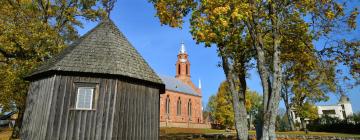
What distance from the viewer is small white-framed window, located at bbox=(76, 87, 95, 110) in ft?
41.3

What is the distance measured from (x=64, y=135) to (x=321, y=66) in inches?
528

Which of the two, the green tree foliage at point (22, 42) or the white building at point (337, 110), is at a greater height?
the green tree foliage at point (22, 42)

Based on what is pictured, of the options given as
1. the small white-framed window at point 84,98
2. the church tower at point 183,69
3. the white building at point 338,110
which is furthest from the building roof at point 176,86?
the small white-framed window at point 84,98

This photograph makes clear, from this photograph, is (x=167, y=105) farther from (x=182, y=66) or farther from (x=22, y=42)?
(x=22, y=42)

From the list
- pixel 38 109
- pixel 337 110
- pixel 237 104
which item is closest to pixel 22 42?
pixel 38 109

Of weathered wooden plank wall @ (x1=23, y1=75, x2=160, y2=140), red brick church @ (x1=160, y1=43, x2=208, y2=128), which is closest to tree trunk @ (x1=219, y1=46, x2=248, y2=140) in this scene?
weathered wooden plank wall @ (x1=23, y1=75, x2=160, y2=140)

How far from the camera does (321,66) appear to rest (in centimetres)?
1376

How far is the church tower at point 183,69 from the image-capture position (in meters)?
73.5

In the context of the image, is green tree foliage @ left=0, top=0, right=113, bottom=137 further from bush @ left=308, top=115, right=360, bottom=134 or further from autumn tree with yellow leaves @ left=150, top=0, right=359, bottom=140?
bush @ left=308, top=115, right=360, bottom=134

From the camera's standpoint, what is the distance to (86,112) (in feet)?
41.1

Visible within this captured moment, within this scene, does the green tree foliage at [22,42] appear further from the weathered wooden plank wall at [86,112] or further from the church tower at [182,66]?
the church tower at [182,66]

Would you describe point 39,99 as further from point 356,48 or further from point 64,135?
point 356,48

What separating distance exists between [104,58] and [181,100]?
51292 mm

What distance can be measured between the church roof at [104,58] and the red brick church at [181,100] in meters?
39.4
